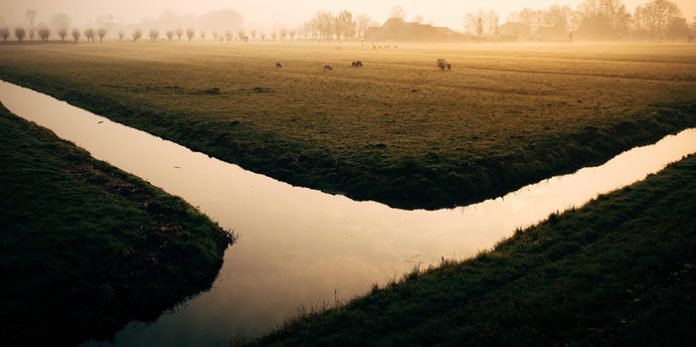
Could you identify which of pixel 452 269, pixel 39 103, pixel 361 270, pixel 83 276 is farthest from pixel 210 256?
pixel 39 103

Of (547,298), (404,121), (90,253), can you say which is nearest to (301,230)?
(90,253)

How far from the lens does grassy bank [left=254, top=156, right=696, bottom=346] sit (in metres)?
11.9

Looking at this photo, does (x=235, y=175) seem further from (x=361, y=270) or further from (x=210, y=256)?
(x=361, y=270)

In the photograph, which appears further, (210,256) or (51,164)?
(51,164)

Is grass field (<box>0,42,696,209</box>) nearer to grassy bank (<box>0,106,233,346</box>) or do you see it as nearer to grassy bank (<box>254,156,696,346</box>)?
grassy bank (<box>254,156,696,346</box>)

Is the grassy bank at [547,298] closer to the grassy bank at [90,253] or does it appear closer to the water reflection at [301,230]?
the water reflection at [301,230]

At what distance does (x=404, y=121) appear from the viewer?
38.3 m

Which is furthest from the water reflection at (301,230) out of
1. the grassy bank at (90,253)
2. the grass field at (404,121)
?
the grass field at (404,121)

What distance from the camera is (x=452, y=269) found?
16.0 m

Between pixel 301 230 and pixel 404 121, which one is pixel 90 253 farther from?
pixel 404 121

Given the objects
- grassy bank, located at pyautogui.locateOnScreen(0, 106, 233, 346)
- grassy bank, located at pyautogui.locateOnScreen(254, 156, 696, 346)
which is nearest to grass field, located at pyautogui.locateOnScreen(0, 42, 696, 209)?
grassy bank, located at pyautogui.locateOnScreen(254, 156, 696, 346)

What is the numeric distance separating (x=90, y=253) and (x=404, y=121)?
2671cm

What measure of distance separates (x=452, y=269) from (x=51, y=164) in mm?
22748

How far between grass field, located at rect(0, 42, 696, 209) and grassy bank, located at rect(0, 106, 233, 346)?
8.42 meters
